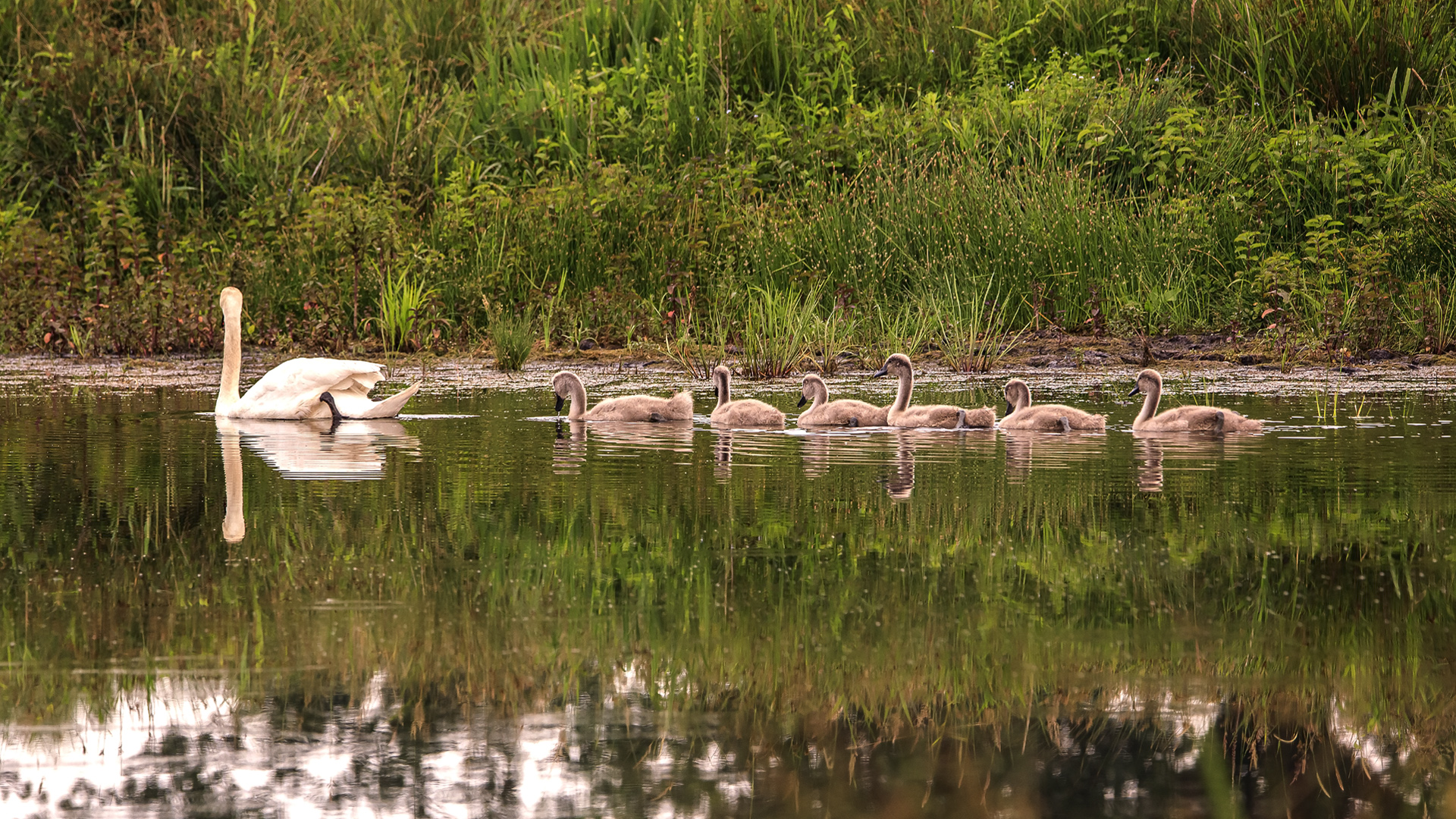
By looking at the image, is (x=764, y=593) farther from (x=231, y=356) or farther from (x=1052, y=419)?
(x=231, y=356)

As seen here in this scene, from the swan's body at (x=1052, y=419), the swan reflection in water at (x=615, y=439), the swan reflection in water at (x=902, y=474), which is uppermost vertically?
the swan's body at (x=1052, y=419)

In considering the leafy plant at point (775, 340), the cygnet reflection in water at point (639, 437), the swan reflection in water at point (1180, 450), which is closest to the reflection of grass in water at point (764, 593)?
the swan reflection in water at point (1180, 450)

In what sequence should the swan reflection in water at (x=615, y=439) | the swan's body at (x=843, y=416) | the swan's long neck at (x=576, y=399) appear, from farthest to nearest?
the swan's long neck at (x=576, y=399)
the swan's body at (x=843, y=416)
the swan reflection in water at (x=615, y=439)

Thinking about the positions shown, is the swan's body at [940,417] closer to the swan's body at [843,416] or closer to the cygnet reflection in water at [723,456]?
the swan's body at [843,416]

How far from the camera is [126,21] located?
22906 millimetres

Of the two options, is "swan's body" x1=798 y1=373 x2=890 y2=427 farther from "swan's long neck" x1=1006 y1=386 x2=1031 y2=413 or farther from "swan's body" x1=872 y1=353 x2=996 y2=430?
"swan's long neck" x1=1006 y1=386 x2=1031 y2=413

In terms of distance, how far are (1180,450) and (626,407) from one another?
3318 mm

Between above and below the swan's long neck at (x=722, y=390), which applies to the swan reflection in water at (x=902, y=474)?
below

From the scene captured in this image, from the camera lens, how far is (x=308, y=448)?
373 inches

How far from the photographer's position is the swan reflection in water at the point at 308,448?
7.96 meters

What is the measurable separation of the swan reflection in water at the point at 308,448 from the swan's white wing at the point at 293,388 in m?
0.07

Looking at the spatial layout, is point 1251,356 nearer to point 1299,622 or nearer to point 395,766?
point 1299,622

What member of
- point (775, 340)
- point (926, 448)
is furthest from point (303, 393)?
point (775, 340)

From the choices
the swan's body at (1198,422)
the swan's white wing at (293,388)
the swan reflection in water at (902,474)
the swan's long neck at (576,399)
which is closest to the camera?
the swan reflection in water at (902,474)
